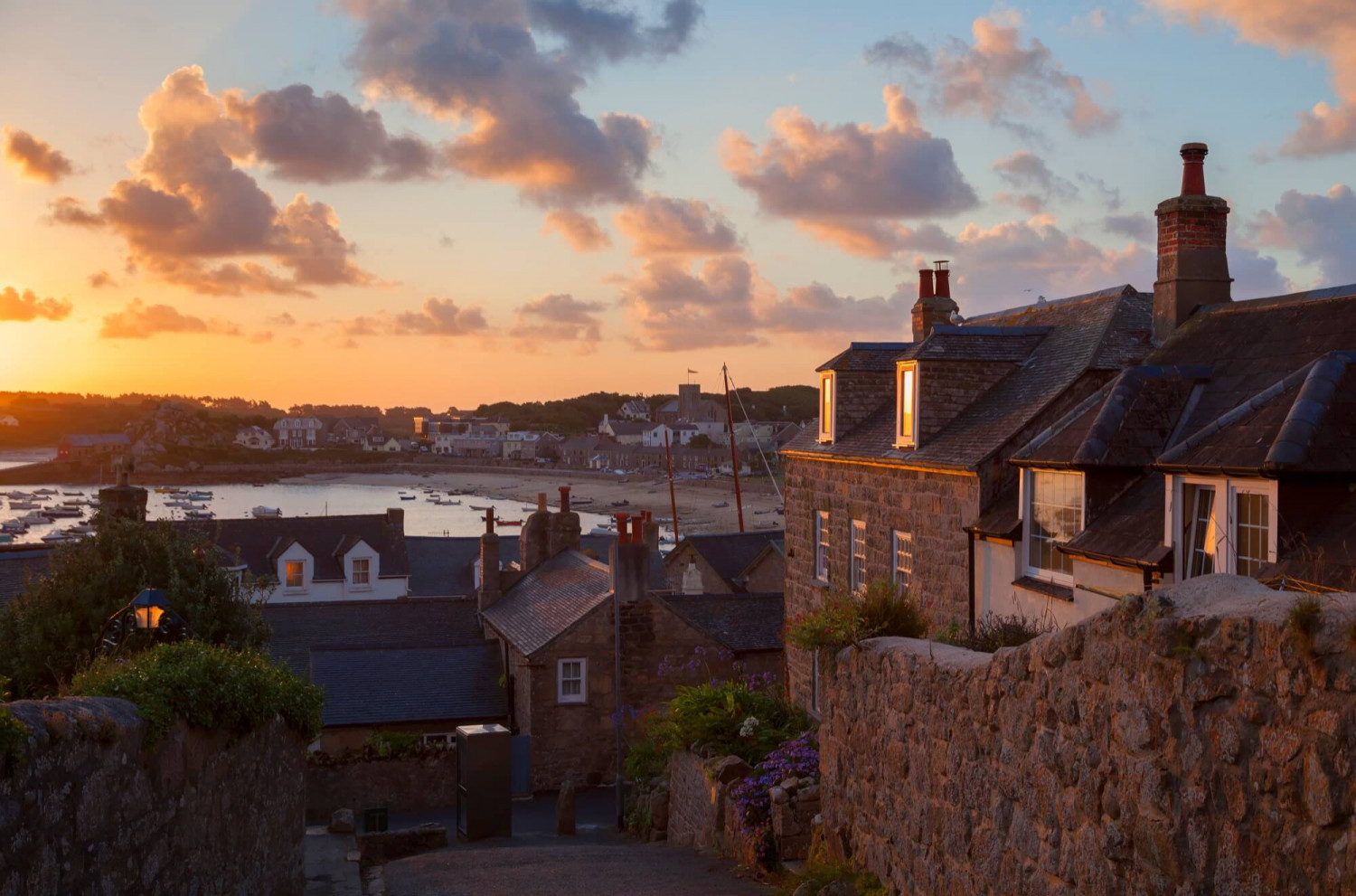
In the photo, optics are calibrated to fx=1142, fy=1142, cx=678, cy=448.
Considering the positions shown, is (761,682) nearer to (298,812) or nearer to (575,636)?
(575,636)

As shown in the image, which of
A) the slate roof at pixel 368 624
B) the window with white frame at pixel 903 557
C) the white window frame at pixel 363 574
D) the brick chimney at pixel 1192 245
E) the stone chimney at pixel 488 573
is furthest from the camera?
the white window frame at pixel 363 574

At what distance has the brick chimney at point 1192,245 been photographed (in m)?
15.5

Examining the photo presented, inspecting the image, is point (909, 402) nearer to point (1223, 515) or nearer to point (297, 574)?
point (1223, 515)

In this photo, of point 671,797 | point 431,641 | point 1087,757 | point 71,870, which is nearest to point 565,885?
point 671,797

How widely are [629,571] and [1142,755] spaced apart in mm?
20436

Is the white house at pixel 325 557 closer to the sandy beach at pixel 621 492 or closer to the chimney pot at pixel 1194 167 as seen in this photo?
the chimney pot at pixel 1194 167

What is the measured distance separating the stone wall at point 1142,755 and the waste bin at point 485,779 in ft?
37.7

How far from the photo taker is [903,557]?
59.7 ft

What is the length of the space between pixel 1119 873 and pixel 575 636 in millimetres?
20334

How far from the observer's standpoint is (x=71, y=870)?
6262mm

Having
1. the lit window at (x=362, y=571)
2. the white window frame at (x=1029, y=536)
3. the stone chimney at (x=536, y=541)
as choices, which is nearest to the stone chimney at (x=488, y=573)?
the stone chimney at (x=536, y=541)

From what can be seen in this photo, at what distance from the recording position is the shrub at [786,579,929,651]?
9.91 m

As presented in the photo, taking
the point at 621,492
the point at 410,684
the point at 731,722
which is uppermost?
the point at 731,722

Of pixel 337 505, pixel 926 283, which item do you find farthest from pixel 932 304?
pixel 337 505
